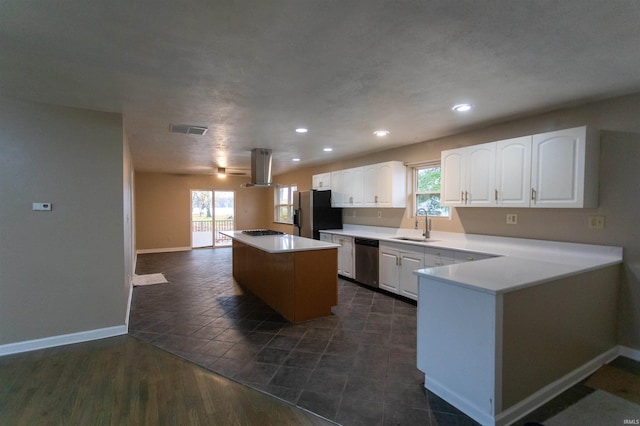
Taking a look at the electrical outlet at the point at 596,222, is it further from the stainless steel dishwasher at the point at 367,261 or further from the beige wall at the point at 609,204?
the stainless steel dishwasher at the point at 367,261

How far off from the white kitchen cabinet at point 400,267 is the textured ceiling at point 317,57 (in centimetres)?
172

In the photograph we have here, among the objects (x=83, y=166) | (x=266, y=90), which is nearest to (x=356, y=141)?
(x=266, y=90)

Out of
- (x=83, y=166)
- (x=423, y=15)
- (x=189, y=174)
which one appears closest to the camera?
(x=423, y=15)

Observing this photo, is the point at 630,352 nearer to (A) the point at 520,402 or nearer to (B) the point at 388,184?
(A) the point at 520,402

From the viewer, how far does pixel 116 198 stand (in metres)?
3.20

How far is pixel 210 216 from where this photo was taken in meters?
9.76

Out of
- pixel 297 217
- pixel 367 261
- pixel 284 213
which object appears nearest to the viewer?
pixel 367 261

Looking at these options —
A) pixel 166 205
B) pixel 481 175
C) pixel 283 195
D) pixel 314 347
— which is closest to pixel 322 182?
pixel 283 195

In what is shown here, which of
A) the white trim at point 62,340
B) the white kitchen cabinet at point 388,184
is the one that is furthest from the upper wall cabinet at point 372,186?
the white trim at point 62,340

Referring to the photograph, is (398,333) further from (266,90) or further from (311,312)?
(266,90)

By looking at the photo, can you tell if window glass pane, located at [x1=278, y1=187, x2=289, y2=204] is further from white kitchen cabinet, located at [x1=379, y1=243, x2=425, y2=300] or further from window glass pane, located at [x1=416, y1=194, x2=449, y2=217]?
white kitchen cabinet, located at [x1=379, y1=243, x2=425, y2=300]

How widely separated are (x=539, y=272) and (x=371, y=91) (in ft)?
6.29

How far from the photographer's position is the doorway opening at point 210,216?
9.50 meters

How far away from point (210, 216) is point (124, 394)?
26.1 ft
